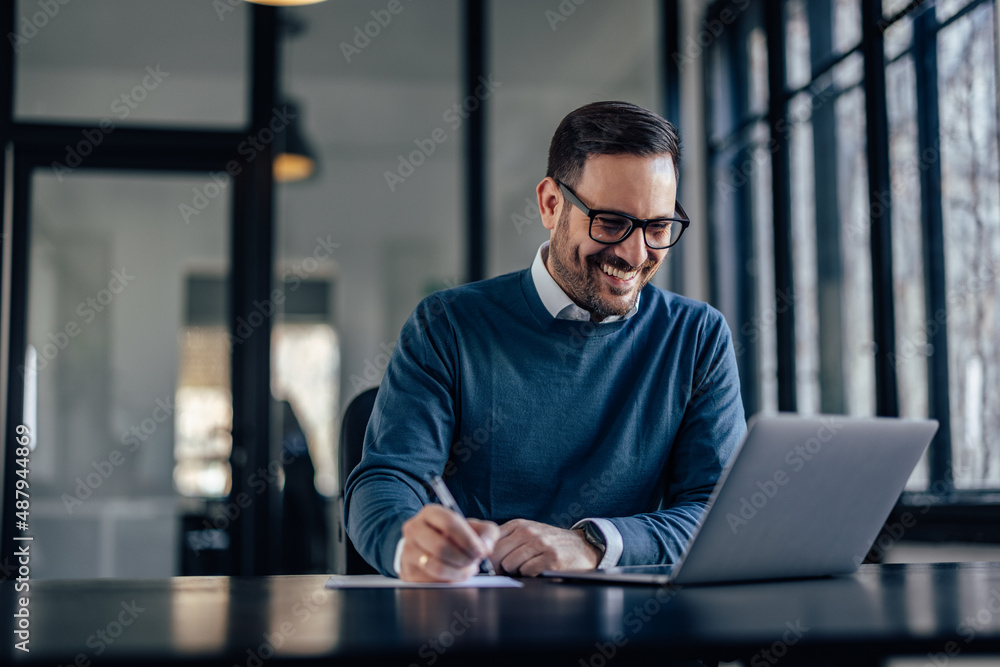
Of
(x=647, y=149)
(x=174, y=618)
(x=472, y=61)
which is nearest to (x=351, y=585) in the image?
(x=174, y=618)

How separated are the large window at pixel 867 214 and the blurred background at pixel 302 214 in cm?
2

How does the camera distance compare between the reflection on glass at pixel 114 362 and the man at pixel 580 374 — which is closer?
the man at pixel 580 374

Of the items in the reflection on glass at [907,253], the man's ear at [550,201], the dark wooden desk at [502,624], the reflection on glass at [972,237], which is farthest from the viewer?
the reflection on glass at [907,253]

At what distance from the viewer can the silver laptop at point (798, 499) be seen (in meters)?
1.00

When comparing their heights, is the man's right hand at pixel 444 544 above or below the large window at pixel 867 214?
below

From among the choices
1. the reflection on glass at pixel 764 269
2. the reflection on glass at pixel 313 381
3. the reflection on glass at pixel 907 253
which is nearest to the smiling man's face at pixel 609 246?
the reflection on glass at pixel 907 253

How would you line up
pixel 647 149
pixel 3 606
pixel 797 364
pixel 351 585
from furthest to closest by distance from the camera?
1. pixel 797 364
2. pixel 647 149
3. pixel 351 585
4. pixel 3 606

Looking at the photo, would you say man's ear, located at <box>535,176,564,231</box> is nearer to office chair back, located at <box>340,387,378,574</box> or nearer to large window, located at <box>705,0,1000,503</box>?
office chair back, located at <box>340,387,378,574</box>

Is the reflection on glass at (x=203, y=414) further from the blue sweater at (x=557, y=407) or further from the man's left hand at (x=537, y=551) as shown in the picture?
the man's left hand at (x=537, y=551)

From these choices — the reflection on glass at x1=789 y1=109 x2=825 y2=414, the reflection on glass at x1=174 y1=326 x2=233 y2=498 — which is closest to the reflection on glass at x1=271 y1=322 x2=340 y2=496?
the reflection on glass at x1=174 y1=326 x2=233 y2=498

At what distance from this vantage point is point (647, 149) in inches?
62.1

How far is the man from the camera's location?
5.14 feet

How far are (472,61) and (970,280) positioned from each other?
233cm

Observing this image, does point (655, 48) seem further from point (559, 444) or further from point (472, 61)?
point (559, 444)
